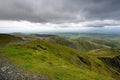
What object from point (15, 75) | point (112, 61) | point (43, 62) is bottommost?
point (112, 61)

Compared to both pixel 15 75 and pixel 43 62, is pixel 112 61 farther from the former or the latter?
pixel 15 75

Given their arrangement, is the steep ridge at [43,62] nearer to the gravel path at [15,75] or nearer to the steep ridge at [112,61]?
the gravel path at [15,75]

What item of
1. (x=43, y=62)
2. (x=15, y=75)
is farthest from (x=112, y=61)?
(x=15, y=75)

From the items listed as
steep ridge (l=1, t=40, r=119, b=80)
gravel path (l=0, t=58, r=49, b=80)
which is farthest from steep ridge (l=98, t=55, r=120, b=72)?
gravel path (l=0, t=58, r=49, b=80)

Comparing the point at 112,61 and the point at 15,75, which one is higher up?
the point at 15,75

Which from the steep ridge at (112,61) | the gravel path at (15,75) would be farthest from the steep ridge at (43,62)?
the steep ridge at (112,61)

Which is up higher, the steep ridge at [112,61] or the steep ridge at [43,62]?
the steep ridge at [43,62]

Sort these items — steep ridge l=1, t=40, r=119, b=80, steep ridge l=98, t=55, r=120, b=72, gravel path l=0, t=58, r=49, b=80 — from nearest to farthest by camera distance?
1. gravel path l=0, t=58, r=49, b=80
2. steep ridge l=1, t=40, r=119, b=80
3. steep ridge l=98, t=55, r=120, b=72

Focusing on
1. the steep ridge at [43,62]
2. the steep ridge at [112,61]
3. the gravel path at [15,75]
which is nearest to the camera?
the gravel path at [15,75]

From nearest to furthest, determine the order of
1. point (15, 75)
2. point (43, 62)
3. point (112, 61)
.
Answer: point (15, 75) < point (43, 62) < point (112, 61)

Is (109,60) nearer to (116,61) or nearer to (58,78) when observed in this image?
(116,61)

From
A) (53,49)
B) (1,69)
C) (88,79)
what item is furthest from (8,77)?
(53,49)

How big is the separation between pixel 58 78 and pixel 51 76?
3.94ft

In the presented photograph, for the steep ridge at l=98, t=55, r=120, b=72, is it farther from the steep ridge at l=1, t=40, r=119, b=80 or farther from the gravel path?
the gravel path
